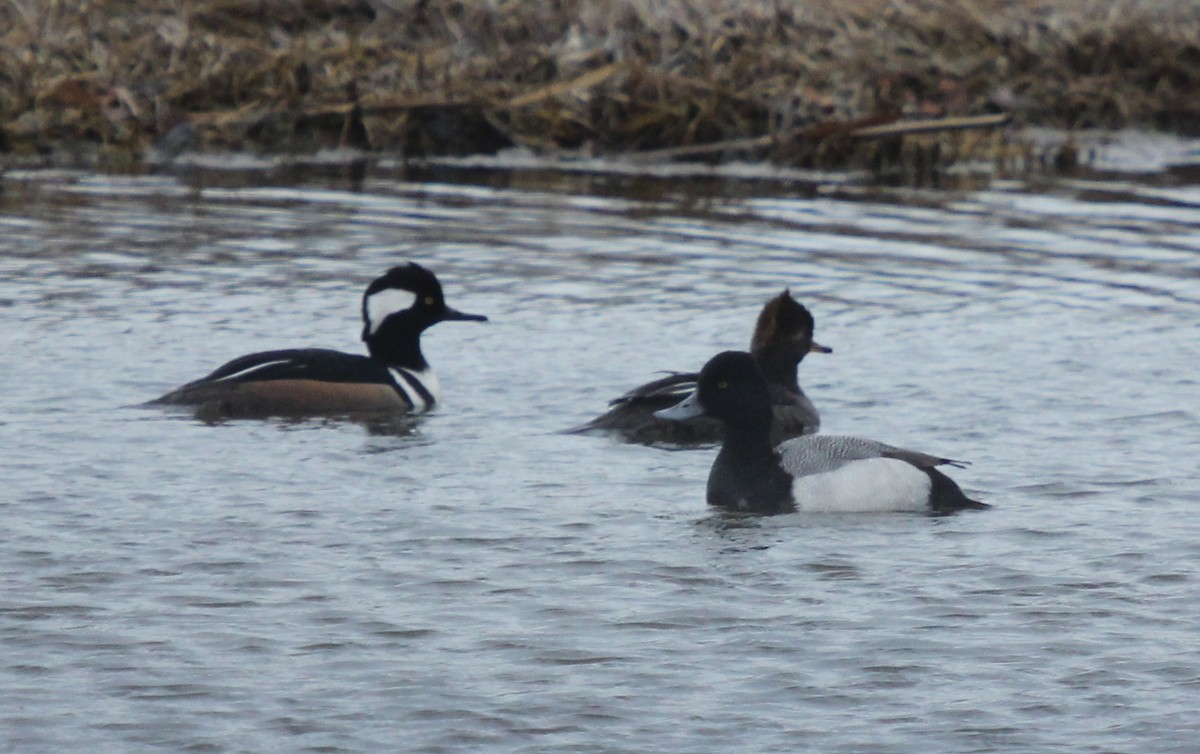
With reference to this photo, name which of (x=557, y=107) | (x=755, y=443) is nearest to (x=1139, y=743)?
(x=755, y=443)

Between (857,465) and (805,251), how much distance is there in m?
7.46

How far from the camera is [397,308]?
1171 cm

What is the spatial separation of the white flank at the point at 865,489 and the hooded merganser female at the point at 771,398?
27.3 inches

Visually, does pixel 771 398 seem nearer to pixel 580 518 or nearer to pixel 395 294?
pixel 580 518

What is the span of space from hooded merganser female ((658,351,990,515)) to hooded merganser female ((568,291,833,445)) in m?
0.33

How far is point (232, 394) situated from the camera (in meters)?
10.6

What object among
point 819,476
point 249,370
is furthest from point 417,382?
point 819,476

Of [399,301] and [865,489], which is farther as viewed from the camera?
[399,301]

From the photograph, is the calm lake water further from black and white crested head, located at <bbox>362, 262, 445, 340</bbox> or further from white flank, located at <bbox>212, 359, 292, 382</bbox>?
black and white crested head, located at <bbox>362, 262, 445, 340</bbox>

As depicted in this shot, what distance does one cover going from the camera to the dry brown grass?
21.1 m

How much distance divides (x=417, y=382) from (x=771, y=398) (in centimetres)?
215

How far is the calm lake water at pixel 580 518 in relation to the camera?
620 centimetres

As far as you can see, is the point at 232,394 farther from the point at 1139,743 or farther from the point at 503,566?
the point at 1139,743

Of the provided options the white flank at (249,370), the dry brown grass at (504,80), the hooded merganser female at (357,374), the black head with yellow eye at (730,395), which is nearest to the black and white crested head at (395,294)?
the hooded merganser female at (357,374)
